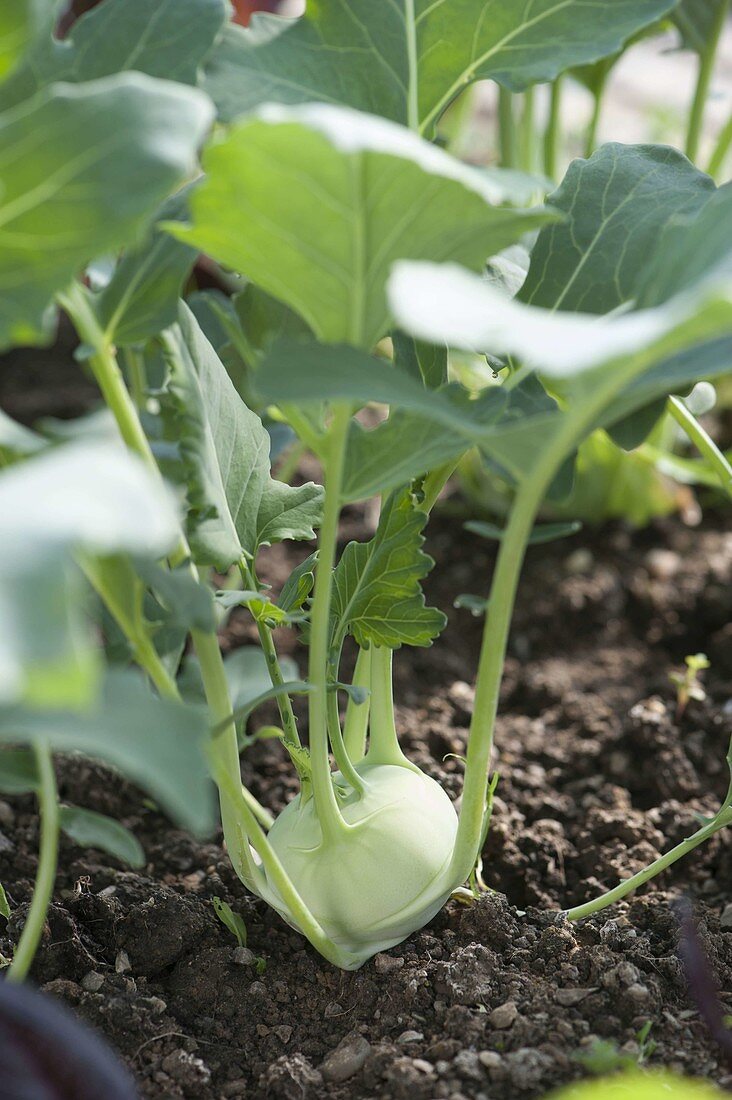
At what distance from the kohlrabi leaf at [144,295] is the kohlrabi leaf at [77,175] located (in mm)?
62

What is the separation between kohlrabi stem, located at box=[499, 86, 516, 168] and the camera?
124 cm

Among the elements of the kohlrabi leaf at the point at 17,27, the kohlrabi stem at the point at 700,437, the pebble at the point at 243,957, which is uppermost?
the kohlrabi leaf at the point at 17,27

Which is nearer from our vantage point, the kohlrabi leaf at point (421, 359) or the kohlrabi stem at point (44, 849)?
the kohlrabi stem at point (44, 849)

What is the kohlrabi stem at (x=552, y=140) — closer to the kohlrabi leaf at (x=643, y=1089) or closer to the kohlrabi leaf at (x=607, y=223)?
the kohlrabi leaf at (x=607, y=223)

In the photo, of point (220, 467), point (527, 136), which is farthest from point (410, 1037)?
point (527, 136)

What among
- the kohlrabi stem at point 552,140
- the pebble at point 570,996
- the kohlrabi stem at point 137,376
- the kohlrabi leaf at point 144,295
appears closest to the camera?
the kohlrabi leaf at point 144,295

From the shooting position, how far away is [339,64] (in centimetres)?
68

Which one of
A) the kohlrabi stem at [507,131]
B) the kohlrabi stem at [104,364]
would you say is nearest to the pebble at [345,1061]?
the kohlrabi stem at [104,364]

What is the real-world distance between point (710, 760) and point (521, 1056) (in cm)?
49

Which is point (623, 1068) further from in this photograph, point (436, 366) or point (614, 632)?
point (614, 632)

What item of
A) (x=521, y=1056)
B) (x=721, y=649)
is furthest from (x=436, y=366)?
(x=721, y=649)

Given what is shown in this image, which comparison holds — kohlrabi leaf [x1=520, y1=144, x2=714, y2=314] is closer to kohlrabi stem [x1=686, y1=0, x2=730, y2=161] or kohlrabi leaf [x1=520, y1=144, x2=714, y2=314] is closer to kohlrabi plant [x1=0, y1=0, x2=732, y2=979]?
kohlrabi plant [x1=0, y1=0, x2=732, y2=979]

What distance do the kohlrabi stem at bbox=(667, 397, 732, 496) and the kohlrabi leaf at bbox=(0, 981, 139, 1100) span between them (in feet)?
1.65

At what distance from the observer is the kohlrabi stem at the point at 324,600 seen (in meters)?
0.56
